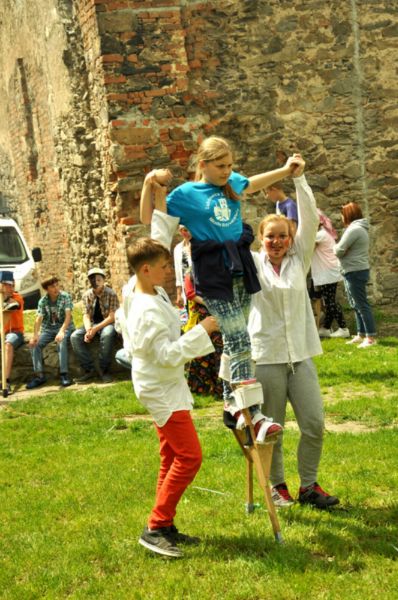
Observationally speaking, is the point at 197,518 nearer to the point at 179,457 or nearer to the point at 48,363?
the point at 179,457

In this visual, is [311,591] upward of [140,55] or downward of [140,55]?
downward

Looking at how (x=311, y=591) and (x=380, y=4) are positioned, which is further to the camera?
(x=380, y=4)

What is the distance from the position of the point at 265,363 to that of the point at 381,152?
26.8 ft

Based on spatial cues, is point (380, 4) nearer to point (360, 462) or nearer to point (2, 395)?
point (2, 395)

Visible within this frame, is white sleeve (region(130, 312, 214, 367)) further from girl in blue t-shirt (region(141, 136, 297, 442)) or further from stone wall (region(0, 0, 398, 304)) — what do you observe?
stone wall (region(0, 0, 398, 304))

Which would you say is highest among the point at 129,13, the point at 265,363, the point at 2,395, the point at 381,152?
the point at 129,13


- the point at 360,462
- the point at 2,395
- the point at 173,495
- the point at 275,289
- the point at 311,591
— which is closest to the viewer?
the point at 311,591

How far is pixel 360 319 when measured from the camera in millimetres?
10453

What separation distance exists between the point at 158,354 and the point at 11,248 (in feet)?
41.9

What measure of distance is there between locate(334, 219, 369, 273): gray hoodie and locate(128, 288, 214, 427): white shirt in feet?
20.4

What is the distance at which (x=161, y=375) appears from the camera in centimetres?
439

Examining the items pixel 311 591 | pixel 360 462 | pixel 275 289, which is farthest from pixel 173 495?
pixel 360 462

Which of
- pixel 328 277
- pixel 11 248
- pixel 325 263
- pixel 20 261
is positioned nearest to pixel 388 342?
pixel 328 277

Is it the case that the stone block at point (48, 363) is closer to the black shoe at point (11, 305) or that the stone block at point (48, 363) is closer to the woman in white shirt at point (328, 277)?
the black shoe at point (11, 305)
